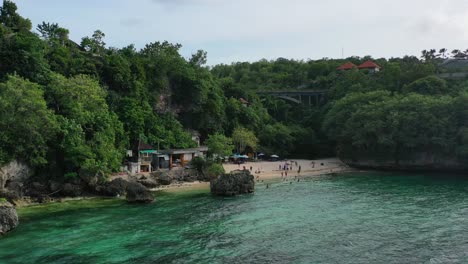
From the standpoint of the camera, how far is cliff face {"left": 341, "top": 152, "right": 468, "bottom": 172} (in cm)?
5738

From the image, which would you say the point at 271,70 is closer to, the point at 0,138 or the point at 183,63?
the point at 183,63

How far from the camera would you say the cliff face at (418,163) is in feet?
188

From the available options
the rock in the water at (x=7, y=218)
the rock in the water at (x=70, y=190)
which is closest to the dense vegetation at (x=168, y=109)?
the rock in the water at (x=70, y=190)

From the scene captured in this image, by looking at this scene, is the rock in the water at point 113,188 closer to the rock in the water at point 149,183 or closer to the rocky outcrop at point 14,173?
the rock in the water at point 149,183

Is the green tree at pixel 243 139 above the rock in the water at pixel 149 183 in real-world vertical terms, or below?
above

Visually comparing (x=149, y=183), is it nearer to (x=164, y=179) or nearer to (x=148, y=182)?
(x=148, y=182)

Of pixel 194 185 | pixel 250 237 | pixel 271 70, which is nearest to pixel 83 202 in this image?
pixel 194 185

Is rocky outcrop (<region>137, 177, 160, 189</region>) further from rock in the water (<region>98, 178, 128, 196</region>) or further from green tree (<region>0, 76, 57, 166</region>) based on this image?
green tree (<region>0, 76, 57, 166</region>)

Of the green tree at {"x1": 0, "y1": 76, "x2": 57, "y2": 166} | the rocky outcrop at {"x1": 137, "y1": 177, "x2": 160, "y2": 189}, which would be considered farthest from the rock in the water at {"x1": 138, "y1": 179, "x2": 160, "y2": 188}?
the green tree at {"x1": 0, "y1": 76, "x2": 57, "y2": 166}

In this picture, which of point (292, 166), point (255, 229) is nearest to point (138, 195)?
point (255, 229)

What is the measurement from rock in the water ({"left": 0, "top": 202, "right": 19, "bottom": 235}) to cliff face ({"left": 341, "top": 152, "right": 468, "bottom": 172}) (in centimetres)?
4886

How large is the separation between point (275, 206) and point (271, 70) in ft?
284

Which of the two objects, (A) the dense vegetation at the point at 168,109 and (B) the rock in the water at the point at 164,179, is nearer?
(A) the dense vegetation at the point at 168,109

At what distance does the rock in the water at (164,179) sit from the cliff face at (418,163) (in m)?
30.8
